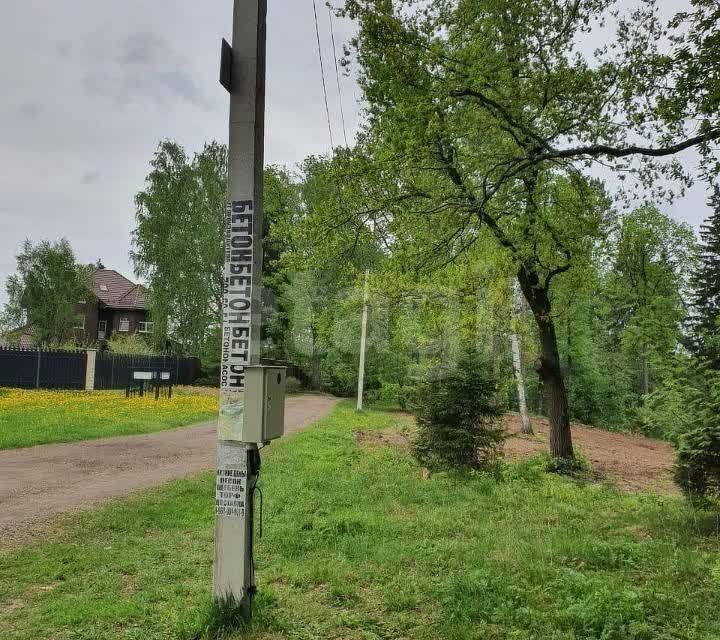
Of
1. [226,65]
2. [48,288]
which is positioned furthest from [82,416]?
[48,288]

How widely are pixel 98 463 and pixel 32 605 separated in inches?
247

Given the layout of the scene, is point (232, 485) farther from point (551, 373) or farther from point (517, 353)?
point (517, 353)

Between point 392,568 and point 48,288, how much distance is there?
43.8m

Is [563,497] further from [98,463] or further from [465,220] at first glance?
[98,463]

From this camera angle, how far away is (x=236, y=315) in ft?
13.2

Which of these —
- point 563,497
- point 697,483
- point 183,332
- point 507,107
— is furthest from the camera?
point 183,332

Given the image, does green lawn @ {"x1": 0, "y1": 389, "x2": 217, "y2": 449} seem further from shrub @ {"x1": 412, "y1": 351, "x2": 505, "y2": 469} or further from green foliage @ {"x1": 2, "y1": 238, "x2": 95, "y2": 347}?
green foliage @ {"x1": 2, "y1": 238, "x2": 95, "y2": 347}

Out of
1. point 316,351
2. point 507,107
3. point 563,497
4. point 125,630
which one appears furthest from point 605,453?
point 316,351

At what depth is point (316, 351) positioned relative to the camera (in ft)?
121

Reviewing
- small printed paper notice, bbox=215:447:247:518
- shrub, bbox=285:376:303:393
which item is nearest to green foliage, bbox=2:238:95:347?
shrub, bbox=285:376:303:393

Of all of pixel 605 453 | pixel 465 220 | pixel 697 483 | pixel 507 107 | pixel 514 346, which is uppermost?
pixel 507 107

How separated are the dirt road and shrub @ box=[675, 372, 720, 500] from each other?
7326mm

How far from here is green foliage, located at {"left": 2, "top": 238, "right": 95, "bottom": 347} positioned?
4162 centimetres

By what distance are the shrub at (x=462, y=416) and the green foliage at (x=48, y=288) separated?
38504mm
